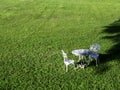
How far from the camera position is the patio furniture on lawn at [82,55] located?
1142cm

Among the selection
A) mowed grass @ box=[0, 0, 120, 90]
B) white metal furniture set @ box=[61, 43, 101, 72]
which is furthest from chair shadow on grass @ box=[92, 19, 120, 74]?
white metal furniture set @ box=[61, 43, 101, 72]

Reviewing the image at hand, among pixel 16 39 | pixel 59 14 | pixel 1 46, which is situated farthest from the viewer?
pixel 59 14

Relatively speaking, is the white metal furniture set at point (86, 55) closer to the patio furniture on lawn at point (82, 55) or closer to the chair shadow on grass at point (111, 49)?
the patio furniture on lawn at point (82, 55)

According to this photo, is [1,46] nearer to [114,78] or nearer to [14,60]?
[14,60]

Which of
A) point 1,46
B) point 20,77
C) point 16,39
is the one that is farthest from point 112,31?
point 20,77

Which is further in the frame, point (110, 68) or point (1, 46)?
point (1, 46)

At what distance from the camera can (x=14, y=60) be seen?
12.6 metres

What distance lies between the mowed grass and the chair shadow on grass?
5cm

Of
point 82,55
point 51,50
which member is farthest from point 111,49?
point 51,50

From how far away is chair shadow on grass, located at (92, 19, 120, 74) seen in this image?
11383 mm

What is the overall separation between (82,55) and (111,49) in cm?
316

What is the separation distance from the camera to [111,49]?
1404cm

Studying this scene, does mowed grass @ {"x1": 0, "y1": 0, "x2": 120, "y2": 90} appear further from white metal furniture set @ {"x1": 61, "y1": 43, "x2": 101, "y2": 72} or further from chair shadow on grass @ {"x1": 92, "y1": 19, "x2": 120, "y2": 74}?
white metal furniture set @ {"x1": 61, "y1": 43, "x2": 101, "y2": 72}

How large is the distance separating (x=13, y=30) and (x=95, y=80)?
11.2 meters
